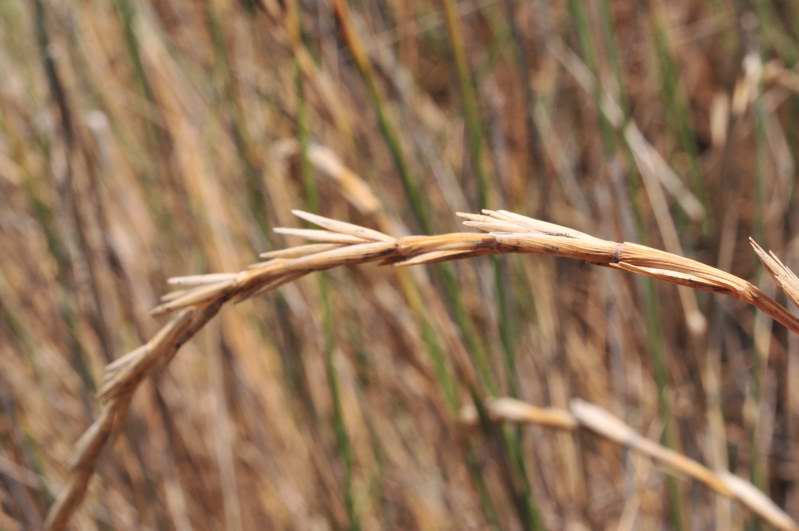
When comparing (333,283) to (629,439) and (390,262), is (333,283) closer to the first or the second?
(629,439)

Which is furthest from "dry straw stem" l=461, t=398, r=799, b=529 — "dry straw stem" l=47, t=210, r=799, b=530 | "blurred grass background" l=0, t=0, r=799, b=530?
"dry straw stem" l=47, t=210, r=799, b=530

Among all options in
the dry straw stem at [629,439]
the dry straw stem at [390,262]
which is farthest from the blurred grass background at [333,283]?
the dry straw stem at [390,262]

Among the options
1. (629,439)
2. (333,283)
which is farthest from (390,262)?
(333,283)

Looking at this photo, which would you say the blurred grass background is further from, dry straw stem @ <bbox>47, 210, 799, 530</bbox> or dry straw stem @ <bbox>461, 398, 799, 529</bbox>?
dry straw stem @ <bbox>47, 210, 799, 530</bbox>

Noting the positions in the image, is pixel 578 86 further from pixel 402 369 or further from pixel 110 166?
pixel 110 166

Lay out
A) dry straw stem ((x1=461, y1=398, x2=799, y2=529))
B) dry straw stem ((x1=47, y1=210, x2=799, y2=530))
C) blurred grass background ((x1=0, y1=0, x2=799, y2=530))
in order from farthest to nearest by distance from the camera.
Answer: blurred grass background ((x1=0, y1=0, x2=799, y2=530)) < dry straw stem ((x1=461, y1=398, x2=799, y2=529)) < dry straw stem ((x1=47, y1=210, x2=799, y2=530))

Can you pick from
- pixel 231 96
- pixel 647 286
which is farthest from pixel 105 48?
pixel 647 286
